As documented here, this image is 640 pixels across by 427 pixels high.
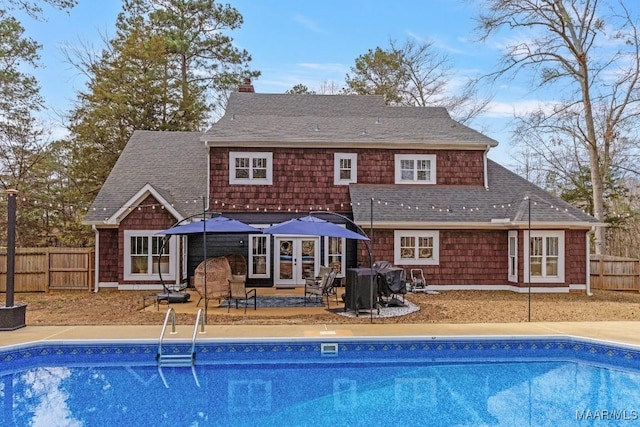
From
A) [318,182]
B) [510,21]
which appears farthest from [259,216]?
[510,21]

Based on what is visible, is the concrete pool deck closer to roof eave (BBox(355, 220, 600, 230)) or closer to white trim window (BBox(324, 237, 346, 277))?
roof eave (BBox(355, 220, 600, 230))

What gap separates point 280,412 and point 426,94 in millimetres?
26004

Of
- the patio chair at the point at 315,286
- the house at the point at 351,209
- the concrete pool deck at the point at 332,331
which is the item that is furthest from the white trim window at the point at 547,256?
the patio chair at the point at 315,286

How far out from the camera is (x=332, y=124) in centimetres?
1655

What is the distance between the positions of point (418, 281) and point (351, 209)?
3.15 meters

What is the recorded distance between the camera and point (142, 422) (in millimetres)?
5414

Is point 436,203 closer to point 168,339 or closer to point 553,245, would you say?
point 553,245

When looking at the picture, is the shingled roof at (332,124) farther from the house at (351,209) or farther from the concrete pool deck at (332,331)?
the concrete pool deck at (332,331)

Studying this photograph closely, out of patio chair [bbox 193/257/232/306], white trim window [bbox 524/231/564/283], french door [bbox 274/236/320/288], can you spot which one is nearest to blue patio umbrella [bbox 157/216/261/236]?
patio chair [bbox 193/257/232/306]

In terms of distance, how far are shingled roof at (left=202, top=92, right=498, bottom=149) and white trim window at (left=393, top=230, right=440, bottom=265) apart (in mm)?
3114

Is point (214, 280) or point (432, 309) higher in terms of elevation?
point (214, 280)

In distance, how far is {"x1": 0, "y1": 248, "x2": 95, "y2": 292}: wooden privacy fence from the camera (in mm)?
14438

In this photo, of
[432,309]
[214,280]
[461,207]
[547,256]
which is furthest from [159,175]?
[547,256]

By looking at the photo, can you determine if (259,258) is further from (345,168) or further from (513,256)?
(513,256)
